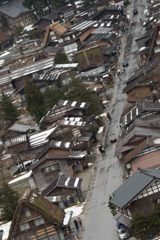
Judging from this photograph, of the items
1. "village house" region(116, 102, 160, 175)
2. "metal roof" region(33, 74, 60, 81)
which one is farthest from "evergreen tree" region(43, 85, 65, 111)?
"village house" region(116, 102, 160, 175)

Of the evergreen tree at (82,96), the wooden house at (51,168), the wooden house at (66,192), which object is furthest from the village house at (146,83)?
the wooden house at (66,192)

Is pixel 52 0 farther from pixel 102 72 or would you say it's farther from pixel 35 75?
pixel 102 72

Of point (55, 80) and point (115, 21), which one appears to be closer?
point (55, 80)

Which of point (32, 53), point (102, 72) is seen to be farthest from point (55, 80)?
point (32, 53)

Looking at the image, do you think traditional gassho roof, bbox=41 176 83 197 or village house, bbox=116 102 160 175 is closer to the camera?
village house, bbox=116 102 160 175

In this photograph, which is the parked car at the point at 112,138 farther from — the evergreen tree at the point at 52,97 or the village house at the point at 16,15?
the village house at the point at 16,15

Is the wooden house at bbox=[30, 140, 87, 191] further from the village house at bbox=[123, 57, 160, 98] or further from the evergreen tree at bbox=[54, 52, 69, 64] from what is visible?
the evergreen tree at bbox=[54, 52, 69, 64]
